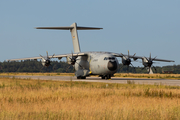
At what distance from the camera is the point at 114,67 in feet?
116

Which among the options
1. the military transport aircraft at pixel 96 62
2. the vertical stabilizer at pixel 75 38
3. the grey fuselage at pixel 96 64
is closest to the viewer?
the grey fuselage at pixel 96 64

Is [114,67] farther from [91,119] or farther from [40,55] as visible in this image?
[91,119]

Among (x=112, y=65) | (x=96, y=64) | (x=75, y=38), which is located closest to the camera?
(x=112, y=65)

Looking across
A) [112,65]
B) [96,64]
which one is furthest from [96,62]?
[112,65]

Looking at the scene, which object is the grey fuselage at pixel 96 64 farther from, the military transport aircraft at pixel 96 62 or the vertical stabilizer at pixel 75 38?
the vertical stabilizer at pixel 75 38

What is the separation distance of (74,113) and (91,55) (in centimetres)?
3180

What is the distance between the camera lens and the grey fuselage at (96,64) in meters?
35.7

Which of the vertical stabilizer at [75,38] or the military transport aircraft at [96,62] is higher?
the vertical stabilizer at [75,38]

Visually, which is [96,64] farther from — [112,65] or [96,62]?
[112,65]

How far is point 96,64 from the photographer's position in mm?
37531

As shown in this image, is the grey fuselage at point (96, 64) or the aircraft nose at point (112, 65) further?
the grey fuselage at point (96, 64)

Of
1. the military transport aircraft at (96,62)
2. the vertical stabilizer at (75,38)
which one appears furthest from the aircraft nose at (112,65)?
the vertical stabilizer at (75,38)

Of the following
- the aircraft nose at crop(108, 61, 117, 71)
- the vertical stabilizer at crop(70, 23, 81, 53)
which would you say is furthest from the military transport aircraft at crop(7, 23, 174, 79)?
the vertical stabilizer at crop(70, 23, 81, 53)

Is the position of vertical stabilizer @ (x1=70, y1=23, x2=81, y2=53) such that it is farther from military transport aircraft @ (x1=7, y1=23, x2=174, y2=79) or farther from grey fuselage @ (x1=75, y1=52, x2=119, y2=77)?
grey fuselage @ (x1=75, y1=52, x2=119, y2=77)
